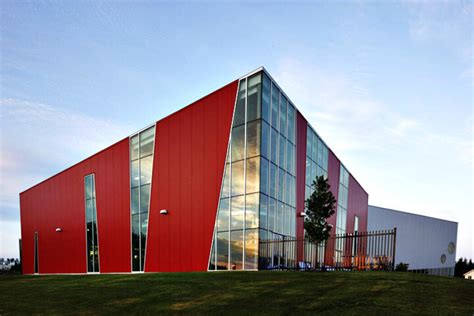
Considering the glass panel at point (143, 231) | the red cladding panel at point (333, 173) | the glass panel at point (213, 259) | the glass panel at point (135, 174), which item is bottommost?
the glass panel at point (213, 259)

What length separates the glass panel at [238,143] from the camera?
18312 millimetres

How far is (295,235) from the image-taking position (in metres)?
22.1

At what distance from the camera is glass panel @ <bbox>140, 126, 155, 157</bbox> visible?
23.7 metres

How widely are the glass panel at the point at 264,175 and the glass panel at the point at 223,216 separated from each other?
2.07m

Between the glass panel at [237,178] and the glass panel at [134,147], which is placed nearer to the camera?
the glass panel at [237,178]

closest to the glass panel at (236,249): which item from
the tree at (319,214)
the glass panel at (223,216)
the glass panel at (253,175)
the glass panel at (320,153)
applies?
the glass panel at (223,216)

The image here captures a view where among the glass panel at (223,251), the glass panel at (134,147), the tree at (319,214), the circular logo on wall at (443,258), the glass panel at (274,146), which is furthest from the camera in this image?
the circular logo on wall at (443,258)

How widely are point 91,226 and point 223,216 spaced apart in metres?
16.1

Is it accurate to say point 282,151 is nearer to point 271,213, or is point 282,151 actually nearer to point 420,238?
point 271,213

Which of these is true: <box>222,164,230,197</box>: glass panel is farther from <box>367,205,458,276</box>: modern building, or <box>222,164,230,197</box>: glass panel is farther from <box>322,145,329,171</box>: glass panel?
<box>367,205,458,276</box>: modern building

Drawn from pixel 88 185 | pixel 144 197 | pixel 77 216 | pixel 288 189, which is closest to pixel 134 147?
pixel 144 197

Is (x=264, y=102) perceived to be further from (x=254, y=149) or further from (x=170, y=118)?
(x=170, y=118)

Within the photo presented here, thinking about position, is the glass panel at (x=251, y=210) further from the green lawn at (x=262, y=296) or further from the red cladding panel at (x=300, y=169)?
the red cladding panel at (x=300, y=169)

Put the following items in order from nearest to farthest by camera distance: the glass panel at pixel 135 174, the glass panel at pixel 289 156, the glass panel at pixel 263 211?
the glass panel at pixel 263 211
the glass panel at pixel 289 156
the glass panel at pixel 135 174
